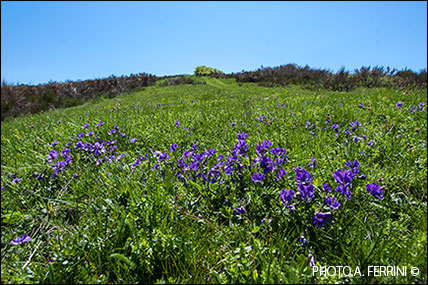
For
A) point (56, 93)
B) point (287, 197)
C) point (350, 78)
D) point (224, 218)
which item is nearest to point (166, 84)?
point (56, 93)

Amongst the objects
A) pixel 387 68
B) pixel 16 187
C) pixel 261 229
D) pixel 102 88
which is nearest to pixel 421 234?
pixel 261 229

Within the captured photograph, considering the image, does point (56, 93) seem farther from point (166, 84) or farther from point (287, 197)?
point (287, 197)

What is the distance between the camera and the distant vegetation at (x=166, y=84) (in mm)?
11430

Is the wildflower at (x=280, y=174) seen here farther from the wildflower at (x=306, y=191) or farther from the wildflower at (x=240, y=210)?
the wildflower at (x=240, y=210)

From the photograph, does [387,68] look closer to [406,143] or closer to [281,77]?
[281,77]

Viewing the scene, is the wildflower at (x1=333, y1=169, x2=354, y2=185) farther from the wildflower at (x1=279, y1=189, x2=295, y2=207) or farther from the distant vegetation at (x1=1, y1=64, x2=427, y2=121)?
the distant vegetation at (x1=1, y1=64, x2=427, y2=121)

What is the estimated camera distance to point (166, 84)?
1686 cm

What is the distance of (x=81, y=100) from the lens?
563 inches

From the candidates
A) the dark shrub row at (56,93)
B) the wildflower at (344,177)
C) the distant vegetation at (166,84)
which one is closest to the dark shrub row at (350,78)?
the distant vegetation at (166,84)

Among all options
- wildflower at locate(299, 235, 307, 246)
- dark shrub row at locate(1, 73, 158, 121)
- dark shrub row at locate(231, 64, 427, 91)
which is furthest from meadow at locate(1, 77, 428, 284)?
dark shrub row at locate(1, 73, 158, 121)

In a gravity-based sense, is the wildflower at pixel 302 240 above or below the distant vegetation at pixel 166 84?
below

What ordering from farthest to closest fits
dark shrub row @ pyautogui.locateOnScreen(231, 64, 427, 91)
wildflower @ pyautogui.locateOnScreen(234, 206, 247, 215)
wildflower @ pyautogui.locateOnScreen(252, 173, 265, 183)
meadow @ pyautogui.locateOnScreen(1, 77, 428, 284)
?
1. dark shrub row @ pyautogui.locateOnScreen(231, 64, 427, 91)
2. wildflower @ pyautogui.locateOnScreen(252, 173, 265, 183)
3. wildflower @ pyautogui.locateOnScreen(234, 206, 247, 215)
4. meadow @ pyautogui.locateOnScreen(1, 77, 428, 284)

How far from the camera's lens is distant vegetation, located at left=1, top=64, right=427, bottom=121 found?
37.5ft

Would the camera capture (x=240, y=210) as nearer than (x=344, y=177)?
No
